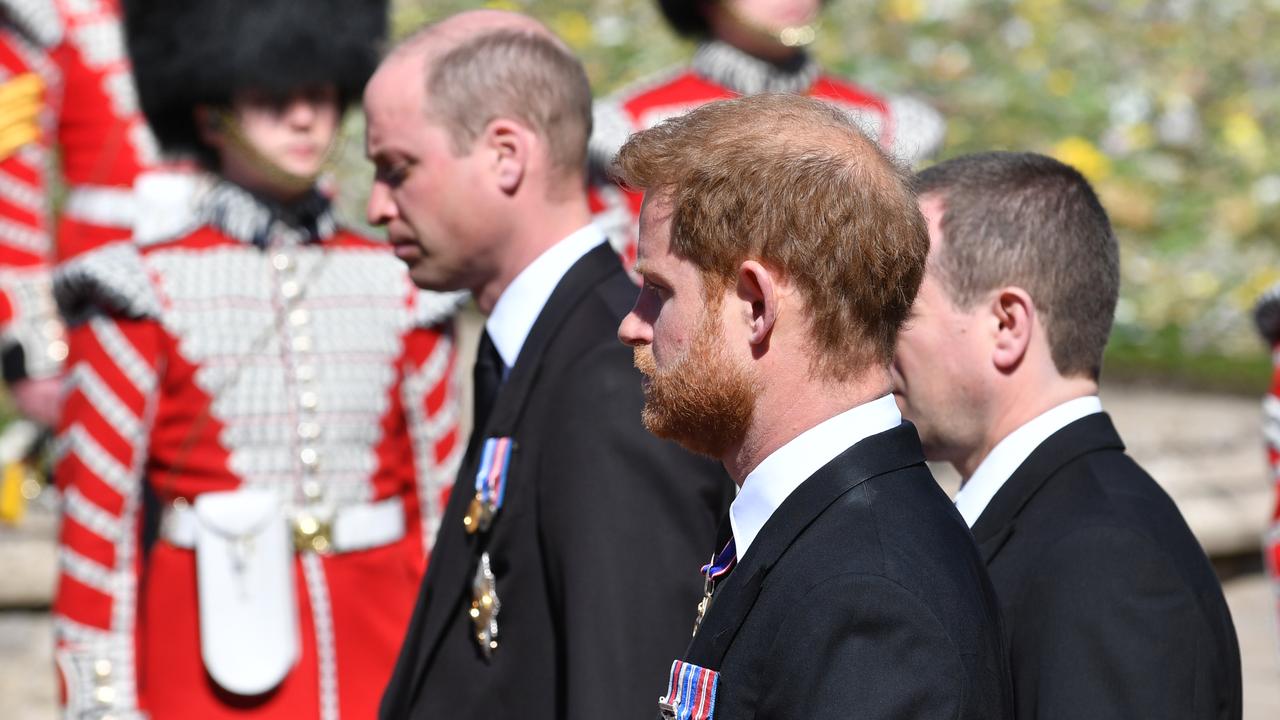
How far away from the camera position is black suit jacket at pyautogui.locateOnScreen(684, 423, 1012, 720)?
182cm

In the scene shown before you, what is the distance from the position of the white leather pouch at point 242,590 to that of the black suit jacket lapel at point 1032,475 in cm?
157

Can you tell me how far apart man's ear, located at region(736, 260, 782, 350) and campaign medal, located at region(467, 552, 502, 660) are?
35.7 inches

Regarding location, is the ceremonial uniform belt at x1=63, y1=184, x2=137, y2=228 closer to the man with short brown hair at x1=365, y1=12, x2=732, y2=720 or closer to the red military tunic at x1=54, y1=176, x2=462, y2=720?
the red military tunic at x1=54, y1=176, x2=462, y2=720

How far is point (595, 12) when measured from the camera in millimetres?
12062

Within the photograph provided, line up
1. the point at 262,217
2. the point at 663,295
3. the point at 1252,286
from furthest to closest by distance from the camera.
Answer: the point at 1252,286, the point at 262,217, the point at 663,295

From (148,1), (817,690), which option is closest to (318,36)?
(148,1)

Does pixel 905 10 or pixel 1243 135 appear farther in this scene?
pixel 905 10

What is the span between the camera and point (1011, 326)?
268cm

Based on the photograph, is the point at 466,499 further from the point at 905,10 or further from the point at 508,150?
the point at 905,10

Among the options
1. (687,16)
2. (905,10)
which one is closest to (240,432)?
(687,16)

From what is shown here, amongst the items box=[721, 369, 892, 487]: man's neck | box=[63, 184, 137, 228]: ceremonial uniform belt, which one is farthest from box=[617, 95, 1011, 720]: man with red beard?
box=[63, 184, 137, 228]: ceremonial uniform belt

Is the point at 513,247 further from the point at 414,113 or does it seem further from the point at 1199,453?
the point at 1199,453

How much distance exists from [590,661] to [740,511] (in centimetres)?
61

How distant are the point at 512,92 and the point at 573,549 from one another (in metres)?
0.83
